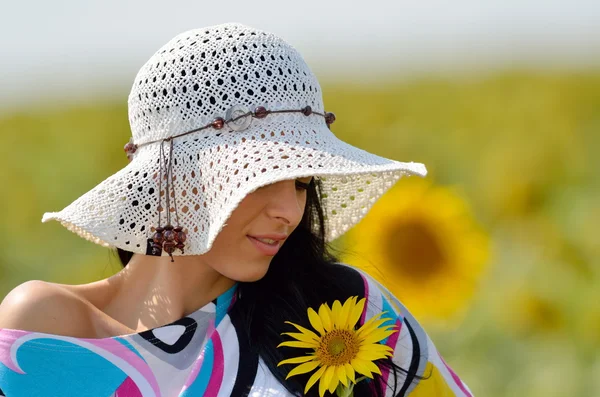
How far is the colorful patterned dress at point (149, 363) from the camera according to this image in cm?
167

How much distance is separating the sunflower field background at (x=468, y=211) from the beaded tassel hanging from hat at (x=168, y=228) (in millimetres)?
985

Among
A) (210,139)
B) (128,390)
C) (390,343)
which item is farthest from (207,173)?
(390,343)

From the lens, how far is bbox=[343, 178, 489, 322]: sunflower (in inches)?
104

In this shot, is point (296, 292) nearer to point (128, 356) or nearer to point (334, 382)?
point (128, 356)

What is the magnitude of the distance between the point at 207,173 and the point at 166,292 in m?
0.32

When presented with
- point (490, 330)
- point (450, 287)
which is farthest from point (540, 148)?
point (450, 287)

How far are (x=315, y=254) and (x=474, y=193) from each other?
102 inches

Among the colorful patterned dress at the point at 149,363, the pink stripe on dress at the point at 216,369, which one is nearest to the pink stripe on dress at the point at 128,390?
the colorful patterned dress at the point at 149,363

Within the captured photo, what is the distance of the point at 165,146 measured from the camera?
5.48 feet

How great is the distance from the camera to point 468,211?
2.71 m

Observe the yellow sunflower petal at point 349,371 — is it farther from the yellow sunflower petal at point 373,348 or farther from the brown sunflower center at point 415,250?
the brown sunflower center at point 415,250

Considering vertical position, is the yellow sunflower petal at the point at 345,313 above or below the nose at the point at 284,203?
below

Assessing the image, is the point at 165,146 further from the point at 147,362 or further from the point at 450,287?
the point at 450,287

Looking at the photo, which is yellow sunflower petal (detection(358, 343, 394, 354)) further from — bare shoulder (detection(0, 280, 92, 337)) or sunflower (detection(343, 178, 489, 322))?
sunflower (detection(343, 178, 489, 322))
